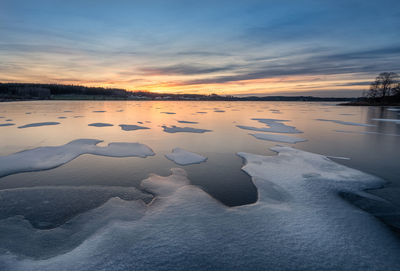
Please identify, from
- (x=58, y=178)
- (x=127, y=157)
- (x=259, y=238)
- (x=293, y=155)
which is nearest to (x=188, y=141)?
(x=127, y=157)

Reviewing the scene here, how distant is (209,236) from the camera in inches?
111

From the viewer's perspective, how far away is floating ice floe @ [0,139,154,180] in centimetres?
555

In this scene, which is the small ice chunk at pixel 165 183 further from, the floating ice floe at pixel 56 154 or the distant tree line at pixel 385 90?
the distant tree line at pixel 385 90

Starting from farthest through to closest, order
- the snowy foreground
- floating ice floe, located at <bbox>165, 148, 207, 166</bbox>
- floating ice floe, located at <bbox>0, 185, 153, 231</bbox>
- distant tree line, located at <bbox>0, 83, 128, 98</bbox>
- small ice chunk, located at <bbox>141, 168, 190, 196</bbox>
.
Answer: distant tree line, located at <bbox>0, 83, 128, 98</bbox>, floating ice floe, located at <bbox>165, 148, 207, 166</bbox>, small ice chunk, located at <bbox>141, 168, 190, 196</bbox>, floating ice floe, located at <bbox>0, 185, 153, 231</bbox>, the snowy foreground

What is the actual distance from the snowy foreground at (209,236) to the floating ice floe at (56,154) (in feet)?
9.46

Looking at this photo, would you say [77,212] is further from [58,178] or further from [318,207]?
[318,207]

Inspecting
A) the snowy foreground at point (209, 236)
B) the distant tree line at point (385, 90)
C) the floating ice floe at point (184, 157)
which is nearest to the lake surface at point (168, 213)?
the snowy foreground at point (209, 236)

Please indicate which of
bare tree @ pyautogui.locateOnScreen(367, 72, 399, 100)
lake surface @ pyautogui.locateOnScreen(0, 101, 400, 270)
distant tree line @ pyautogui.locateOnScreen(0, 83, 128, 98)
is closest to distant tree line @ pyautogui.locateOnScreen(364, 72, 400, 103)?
bare tree @ pyautogui.locateOnScreen(367, 72, 399, 100)

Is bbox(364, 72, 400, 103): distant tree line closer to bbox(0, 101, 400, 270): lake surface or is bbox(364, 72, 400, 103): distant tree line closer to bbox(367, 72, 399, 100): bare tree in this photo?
bbox(367, 72, 399, 100): bare tree

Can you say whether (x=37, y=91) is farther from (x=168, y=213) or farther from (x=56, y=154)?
(x=168, y=213)

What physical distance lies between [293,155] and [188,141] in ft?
15.0

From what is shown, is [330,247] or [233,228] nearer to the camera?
[330,247]

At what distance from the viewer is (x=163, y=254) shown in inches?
98.0

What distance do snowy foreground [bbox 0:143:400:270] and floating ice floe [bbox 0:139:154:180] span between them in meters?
2.88
